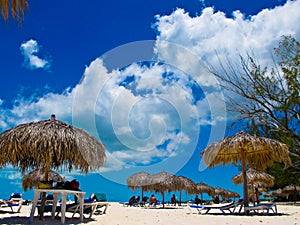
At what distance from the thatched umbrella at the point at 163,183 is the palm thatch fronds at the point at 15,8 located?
709 inches

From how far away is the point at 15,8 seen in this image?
3.91 m

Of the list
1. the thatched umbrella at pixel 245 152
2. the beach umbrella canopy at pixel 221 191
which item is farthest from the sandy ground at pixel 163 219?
the beach umbrella canopy at pixel 221 191

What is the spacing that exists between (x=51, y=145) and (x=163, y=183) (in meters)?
14.2

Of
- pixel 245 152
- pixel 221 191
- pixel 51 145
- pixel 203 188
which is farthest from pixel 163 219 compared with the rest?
pixel 221 191

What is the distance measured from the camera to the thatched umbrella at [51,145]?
7.51m

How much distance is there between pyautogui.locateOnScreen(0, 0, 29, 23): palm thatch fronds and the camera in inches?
150

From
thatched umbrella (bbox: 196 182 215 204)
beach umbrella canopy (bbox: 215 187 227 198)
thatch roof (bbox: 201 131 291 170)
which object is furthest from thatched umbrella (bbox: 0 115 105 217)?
beach umbrella canopy (bbox: 215 187 227 198)

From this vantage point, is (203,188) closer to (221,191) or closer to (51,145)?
(221,191)

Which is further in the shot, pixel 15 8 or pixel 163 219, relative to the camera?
pixel 163 219

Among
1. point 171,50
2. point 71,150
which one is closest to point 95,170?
point 71,150

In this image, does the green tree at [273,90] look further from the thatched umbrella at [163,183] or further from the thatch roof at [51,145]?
the thatched umbrella at [163,183]

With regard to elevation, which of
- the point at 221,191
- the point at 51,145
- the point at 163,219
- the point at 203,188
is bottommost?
Result: the point at 163,219

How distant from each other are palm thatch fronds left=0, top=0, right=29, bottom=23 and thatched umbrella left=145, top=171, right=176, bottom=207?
1800 centimetres

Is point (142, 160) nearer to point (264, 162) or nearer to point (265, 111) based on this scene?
point (264, 162)
